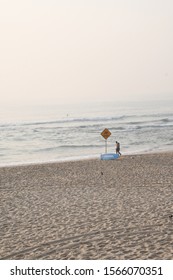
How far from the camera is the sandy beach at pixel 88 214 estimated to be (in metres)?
8.45

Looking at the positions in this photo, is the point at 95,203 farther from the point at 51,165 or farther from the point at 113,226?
the point at 51,165

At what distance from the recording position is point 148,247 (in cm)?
834

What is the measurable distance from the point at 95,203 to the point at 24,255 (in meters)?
4.48

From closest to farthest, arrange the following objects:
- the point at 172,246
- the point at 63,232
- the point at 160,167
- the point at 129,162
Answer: the point at 172,246 < the point at 63,232 < the point at 160,167 < the point at 129,162

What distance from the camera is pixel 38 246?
8.79 meters

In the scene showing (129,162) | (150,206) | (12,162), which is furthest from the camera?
(12,162)

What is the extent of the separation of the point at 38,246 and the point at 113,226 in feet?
6.68

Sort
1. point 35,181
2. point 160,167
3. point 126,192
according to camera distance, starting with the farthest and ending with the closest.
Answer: point 160,167 → point 35,181 → point 126,192

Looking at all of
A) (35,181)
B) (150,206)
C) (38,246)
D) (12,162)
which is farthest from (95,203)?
(12,162)

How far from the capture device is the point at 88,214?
36.8ft

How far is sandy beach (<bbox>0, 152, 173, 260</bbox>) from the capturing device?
27.7 ft

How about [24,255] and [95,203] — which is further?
[95,203]
